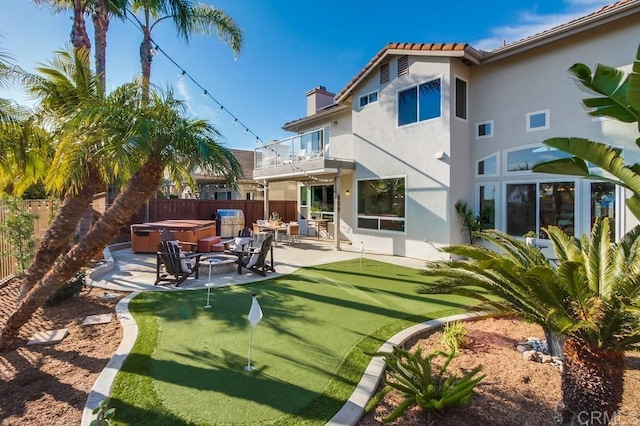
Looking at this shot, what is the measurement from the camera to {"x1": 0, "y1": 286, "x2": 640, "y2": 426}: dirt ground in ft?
10.4

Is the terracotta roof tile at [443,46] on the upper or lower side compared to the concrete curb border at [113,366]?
upper

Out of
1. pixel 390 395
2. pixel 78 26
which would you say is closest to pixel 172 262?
pixel 390 395

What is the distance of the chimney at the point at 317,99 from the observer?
20.0 metres

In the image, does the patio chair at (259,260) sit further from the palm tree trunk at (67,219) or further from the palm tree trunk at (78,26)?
the palm tree trunk at (78,26)

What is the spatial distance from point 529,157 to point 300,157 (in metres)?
9.28

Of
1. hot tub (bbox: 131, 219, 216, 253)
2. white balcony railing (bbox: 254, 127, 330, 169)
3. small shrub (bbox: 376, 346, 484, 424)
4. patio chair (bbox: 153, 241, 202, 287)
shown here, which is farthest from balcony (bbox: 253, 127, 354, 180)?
small shrub (bbox: 376, 346, 484, 424)

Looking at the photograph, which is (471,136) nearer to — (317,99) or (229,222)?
(317,99)

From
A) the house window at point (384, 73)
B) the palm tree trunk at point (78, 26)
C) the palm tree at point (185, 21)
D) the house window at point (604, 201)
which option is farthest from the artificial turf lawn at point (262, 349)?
the palm tree at point (185, 21)

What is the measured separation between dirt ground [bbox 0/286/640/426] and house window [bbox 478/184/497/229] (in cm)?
620

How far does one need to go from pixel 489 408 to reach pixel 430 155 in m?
9.51

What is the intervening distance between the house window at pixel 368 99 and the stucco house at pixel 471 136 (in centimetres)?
6

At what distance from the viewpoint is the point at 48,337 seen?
5.01 meters

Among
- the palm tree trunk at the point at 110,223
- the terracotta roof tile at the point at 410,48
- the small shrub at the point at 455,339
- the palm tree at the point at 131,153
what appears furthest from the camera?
the terracotta roof tile at the point at 410,48

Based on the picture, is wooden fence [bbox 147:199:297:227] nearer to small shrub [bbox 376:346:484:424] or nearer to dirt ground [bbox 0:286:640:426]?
Answer: dirt ground [bbox 0:286:640:426]
